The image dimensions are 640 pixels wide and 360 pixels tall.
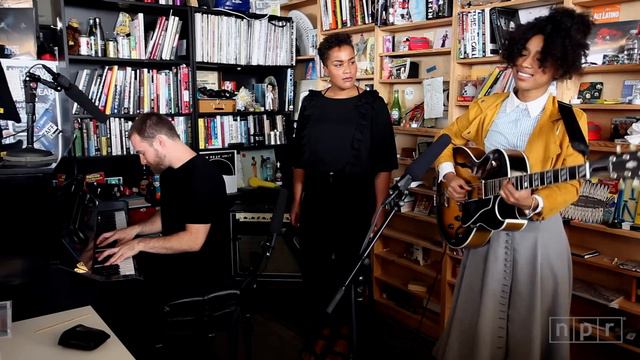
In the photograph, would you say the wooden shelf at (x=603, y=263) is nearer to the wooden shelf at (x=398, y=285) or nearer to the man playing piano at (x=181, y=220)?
the wooden shelf at (x=398, y=285)

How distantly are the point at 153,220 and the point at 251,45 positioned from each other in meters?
1.81

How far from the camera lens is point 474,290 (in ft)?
5.89

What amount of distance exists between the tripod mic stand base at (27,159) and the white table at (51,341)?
22.7 inches

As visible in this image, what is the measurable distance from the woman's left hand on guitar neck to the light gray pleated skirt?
0.44ft

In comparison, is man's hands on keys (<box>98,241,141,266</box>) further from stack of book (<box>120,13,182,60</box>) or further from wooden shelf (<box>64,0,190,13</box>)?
wooden shelf (<box>64,0,190,13</box>)

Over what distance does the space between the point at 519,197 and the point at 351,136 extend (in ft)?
3.19

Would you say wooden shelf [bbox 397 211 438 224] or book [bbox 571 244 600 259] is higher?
wooden shelf [bbox 397 211 438 224]

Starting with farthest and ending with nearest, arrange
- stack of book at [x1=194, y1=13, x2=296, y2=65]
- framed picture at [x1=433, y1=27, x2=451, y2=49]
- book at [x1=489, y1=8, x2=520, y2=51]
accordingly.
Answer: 1. stack of book at [x1=194, y1=13, x2=296, y2=65]
2. framed picture at [x1=433, y1=27, x2=451, y2=49]
3. book at [x1=489, y1=8, x2=520, y2=51]

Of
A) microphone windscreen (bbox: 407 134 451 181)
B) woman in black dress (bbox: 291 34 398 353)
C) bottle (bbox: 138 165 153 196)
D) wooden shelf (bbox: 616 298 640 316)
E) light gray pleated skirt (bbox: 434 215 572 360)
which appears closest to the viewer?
microphone windscreen (bbox: 407 134 451 181)

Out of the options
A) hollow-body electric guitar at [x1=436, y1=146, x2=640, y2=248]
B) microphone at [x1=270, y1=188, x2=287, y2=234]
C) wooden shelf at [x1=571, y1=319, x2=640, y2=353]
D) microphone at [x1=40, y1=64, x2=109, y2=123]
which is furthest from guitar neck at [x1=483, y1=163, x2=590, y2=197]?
Answer: microphone at [x1=40, y1=64, x2=109, y2=123]

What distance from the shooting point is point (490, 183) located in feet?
5.56

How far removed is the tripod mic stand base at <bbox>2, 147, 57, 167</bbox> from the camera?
5.55 ft

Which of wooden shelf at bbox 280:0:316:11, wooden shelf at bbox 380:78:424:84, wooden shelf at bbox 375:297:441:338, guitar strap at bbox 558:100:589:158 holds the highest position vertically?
wooden shelf at bbox 280:0:316:11

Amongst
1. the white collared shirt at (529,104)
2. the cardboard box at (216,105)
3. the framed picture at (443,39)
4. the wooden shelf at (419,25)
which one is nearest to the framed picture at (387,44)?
the wooden shelf at (419,25)
